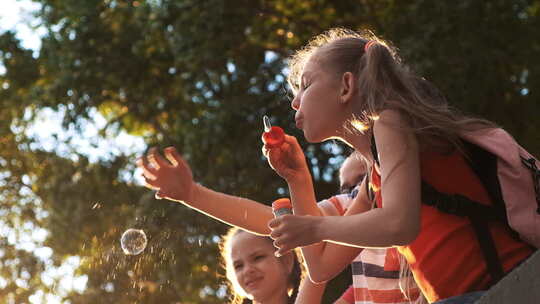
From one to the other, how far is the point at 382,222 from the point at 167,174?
41.4 inches

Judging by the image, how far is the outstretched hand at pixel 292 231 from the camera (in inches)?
91.9

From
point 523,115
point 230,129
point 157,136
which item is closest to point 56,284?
point 157,136

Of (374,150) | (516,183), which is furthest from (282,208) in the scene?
(516,183)

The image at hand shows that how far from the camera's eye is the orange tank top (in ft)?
8.15

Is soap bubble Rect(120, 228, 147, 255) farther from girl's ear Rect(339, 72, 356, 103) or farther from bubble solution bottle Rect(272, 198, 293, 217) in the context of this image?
girl's ear Rect(339, 72, 356, 103)

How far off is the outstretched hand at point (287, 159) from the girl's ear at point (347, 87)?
31 cm

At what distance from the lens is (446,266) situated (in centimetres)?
254

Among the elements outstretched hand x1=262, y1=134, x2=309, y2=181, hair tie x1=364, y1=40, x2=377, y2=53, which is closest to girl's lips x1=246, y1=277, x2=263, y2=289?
outstretched hand x1=262, y1=134, x2=309, y2=181

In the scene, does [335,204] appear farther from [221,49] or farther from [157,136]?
[157,136]

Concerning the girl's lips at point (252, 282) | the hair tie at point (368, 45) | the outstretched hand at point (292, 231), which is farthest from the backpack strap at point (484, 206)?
the girl's lips at point (252, 282)

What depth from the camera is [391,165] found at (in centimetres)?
242

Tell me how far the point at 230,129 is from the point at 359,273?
8.68 m

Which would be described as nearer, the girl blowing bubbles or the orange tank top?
the girl blowing bubbles

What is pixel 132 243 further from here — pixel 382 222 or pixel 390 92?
pixel 382 222
